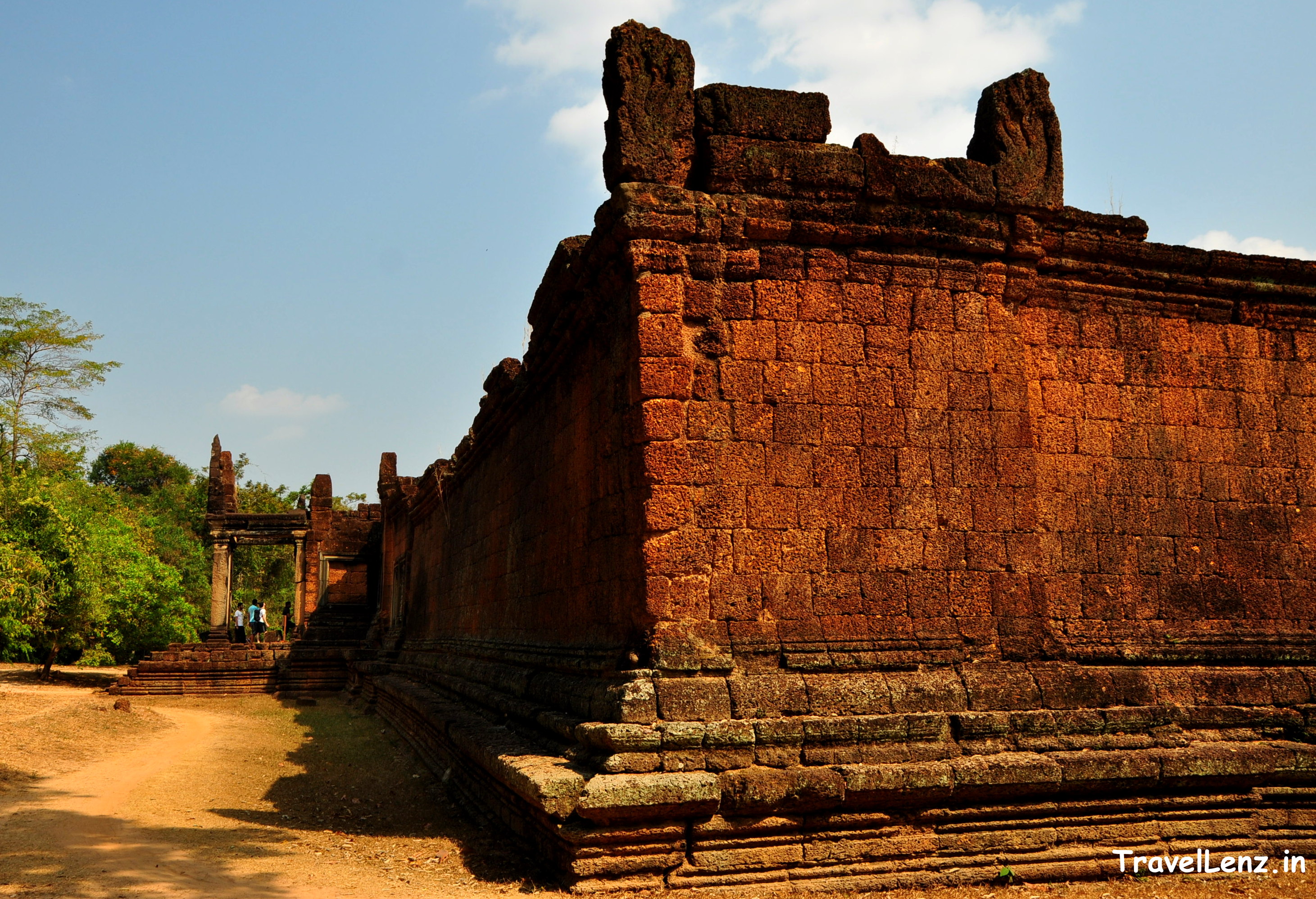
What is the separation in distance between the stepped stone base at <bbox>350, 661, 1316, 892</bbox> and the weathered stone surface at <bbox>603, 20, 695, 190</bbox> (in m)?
3.17

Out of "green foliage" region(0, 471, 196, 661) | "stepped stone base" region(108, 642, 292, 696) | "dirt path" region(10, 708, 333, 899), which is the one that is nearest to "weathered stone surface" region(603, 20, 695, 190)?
"dirt path" region(10, 708, 333, 899)

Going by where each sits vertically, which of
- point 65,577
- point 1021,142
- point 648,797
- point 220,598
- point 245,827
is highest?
point 1021,142

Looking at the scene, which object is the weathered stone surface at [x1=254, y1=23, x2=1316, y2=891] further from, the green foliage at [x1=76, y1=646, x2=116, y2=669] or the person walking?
the person walking

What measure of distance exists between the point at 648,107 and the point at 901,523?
2901 millimetres

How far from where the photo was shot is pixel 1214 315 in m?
6.91

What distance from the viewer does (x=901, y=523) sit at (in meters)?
5.81

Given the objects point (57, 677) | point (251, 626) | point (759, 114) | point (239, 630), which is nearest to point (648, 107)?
point (759, 114)

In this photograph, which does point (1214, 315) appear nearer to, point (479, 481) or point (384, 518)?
point (479, 481)

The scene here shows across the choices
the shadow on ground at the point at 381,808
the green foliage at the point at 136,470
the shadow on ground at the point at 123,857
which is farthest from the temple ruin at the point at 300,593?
the green foliage at the point at 136,470

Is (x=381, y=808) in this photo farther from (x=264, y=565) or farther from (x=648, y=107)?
(x=264, y=565)

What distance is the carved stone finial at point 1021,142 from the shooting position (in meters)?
6.25

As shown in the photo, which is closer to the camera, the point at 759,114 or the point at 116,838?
the point at 759,114

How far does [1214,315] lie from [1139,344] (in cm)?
70

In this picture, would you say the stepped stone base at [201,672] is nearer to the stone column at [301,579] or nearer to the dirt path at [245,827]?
the stone column at [301,579]
